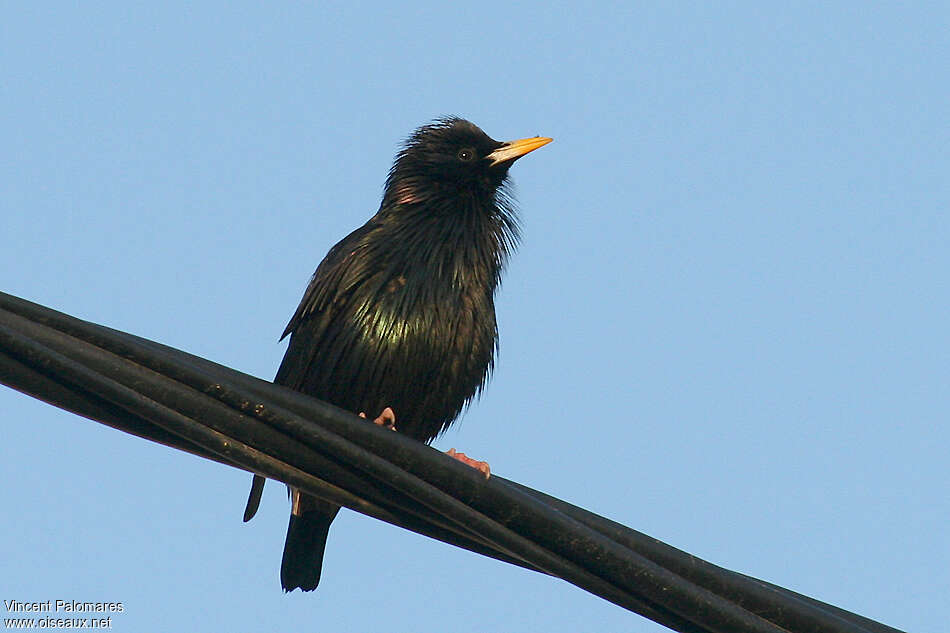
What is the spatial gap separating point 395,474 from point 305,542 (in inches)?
101

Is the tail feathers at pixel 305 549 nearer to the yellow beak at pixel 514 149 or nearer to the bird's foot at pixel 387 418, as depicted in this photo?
the bird's foot at pixel 387 418

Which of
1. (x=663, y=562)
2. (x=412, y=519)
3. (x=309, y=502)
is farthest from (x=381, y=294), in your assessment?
(x=663, y=562)

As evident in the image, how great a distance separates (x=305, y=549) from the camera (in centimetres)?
518

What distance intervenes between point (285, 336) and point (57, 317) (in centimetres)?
268

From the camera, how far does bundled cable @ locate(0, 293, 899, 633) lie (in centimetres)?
263

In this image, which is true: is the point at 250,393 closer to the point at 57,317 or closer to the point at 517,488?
the point at 57,317

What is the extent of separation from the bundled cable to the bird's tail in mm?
2391

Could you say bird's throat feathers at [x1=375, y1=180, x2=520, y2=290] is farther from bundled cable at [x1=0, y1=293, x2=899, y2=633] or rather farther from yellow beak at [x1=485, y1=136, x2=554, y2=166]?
bundled cable at [x1=0, y1=293, x2=899, y2=633]

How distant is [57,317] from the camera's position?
2.60 meters

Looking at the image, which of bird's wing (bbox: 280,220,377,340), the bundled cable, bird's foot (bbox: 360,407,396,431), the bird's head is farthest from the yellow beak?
the bundled cable

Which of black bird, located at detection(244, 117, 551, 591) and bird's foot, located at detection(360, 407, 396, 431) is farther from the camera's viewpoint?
black bird, located at detection(244, 117, 551, 591)

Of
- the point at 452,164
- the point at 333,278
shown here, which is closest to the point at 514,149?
the point at 452,164

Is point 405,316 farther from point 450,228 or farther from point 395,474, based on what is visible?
point 395,474

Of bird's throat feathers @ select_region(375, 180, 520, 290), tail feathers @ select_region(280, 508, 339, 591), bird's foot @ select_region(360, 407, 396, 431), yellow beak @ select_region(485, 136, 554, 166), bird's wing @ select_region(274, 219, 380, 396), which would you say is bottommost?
tail feathers @ select_region(280, 508, 339, 591)
